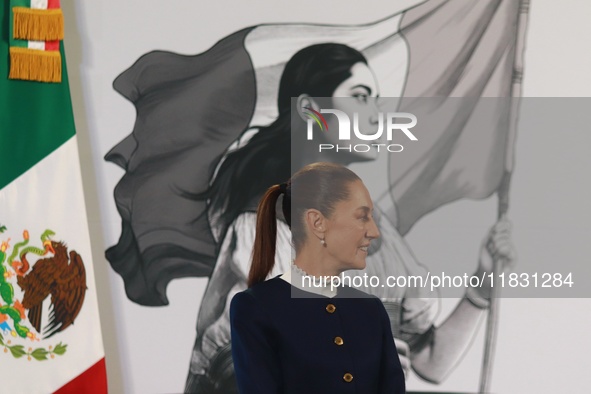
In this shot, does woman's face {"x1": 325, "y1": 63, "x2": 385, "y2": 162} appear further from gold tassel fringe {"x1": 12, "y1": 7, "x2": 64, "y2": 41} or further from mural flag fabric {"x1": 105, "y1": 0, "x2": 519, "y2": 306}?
gold tassel fringe {"x1": 12, "y1": 7, "x2": 64, "y2": 41}

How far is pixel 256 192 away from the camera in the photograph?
2822 millimetres

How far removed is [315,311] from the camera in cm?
181

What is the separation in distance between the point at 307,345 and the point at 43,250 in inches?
47.9

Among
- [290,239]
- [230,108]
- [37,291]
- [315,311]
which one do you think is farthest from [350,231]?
[37,291]

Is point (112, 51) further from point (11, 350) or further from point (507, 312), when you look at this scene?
point (507, 312)

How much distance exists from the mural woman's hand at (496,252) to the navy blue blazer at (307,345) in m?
1.01

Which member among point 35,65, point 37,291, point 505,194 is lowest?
point 37,291

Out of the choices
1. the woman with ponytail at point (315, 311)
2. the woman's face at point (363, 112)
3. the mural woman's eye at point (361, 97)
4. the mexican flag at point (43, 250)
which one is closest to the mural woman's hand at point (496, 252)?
the woman's face at point (363, 112)

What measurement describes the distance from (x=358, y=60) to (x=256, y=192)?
549 mm

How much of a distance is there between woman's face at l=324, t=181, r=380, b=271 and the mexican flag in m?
1.17

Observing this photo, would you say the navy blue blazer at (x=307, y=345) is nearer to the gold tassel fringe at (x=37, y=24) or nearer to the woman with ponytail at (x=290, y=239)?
the woman with ponytail at (x=290, y=239)

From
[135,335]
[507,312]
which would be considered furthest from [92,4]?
[507,312]

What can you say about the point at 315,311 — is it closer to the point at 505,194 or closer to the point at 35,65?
the point at 505,194

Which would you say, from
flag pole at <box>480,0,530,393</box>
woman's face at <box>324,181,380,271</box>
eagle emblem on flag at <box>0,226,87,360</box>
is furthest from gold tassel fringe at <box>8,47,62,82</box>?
flag pole at <box>480,0,530,393</box>
